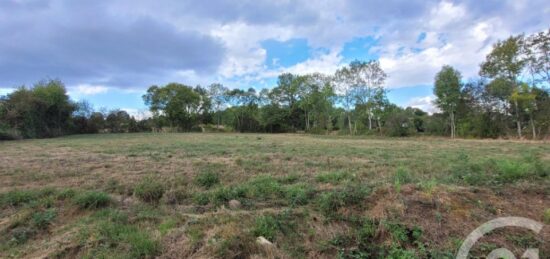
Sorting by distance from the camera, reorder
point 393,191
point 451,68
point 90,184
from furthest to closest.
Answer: point 451,68
point 90,184
point 393,191

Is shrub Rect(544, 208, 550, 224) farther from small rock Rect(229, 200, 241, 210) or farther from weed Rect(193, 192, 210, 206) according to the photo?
weed Rect(193, 192, 210, 206)

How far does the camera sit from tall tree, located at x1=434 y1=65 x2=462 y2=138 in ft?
106

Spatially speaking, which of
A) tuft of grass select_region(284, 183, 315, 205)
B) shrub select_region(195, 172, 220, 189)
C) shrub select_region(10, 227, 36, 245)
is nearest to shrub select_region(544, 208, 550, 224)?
tuft of grass select_region(284, 183, 315, 205)

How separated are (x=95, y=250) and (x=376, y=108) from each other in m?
41.1

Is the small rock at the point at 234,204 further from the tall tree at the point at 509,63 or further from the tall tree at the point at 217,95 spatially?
the tall tree at the point at 217,95

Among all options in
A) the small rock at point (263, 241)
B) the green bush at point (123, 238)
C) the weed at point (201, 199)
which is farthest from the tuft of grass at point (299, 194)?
the green bush at point (123, 238)

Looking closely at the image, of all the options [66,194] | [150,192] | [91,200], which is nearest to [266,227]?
[150,192]

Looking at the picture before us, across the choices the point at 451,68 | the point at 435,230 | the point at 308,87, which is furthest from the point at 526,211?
the point at 308,87

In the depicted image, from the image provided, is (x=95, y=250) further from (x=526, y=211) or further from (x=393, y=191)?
(x=526, y=211)

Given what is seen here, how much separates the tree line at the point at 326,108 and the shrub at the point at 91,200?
1200 inches

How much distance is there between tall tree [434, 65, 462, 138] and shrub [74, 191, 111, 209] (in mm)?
36928

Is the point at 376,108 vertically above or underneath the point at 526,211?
above

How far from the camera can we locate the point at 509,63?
28.1 metres

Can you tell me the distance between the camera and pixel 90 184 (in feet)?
19.2
